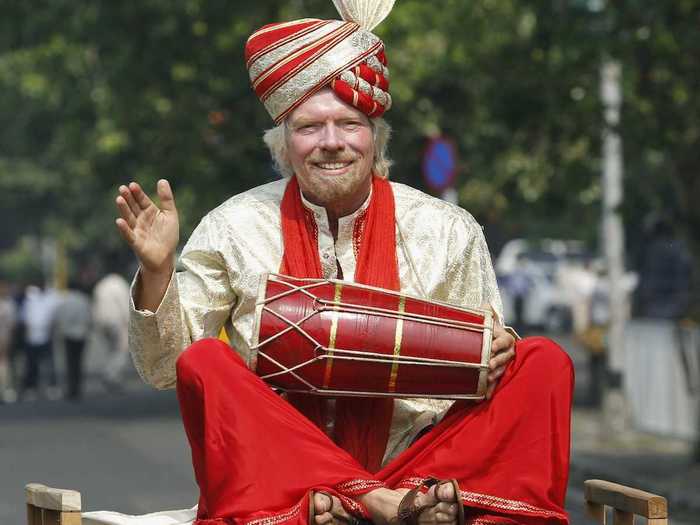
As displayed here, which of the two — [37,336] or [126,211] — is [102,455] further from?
[126,211]

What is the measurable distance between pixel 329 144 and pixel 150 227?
55 centimetres

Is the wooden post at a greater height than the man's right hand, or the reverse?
the man's right hand

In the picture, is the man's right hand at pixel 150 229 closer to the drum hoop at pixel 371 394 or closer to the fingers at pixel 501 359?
the drum hoop at pixel 371 394

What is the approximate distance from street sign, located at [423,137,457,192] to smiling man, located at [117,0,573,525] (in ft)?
34.8

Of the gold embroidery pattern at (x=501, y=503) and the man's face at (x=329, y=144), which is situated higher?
the man's face at (x=329, y=144)

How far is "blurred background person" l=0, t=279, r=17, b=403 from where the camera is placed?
22078mm

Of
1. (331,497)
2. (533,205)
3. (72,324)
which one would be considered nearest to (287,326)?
(331,497)

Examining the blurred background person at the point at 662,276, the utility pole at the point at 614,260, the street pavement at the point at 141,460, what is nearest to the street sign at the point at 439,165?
the utility pole at the point at 614,260

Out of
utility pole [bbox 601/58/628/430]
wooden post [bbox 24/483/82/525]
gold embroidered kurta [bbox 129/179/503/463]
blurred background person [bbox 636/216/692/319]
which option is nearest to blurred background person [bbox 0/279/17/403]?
utility pole [bbox 601/58/628/430]

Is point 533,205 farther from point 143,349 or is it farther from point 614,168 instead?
point 143,349

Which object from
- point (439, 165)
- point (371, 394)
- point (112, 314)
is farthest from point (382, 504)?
point (112, 314)

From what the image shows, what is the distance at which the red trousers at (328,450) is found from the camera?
4.12 metres

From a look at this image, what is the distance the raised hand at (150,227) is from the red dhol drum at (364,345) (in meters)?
0.28

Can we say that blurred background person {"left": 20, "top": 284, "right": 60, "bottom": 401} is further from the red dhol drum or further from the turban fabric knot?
the red dhol drum
